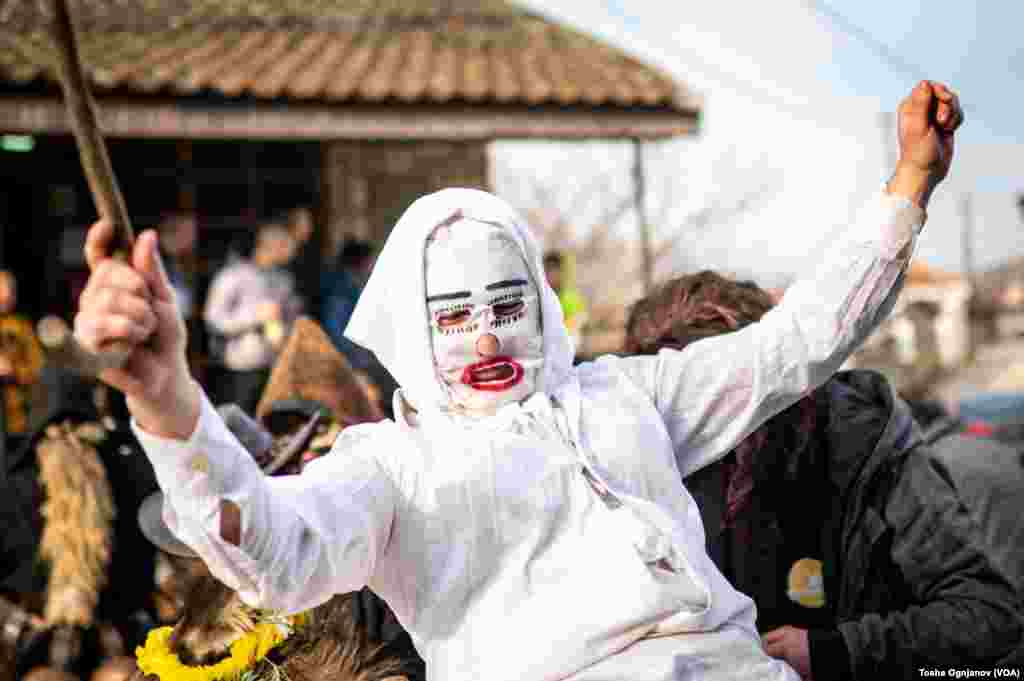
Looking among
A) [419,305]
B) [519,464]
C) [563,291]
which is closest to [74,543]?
[419,305]

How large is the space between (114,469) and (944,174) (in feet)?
13.0

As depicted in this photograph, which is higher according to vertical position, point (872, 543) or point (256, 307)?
point (872, 543)

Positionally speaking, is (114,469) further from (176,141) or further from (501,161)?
(501,161)

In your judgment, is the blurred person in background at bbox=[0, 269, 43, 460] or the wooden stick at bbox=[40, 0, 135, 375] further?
the blurred person in background at bbox=[0, 269, 43, 460]

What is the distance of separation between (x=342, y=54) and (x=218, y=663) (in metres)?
9.32

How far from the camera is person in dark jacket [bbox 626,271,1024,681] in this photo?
3215mm

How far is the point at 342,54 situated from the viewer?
11680mm

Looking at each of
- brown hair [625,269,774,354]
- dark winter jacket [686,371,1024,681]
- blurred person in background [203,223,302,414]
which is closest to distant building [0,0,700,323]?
blurred person in background [203,223,302,414]

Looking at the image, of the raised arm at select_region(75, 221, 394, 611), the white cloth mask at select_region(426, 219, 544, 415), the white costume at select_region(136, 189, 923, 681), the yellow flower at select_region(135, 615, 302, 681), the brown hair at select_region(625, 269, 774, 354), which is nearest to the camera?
the raised arm at select_region(75, 221, 394, 611)

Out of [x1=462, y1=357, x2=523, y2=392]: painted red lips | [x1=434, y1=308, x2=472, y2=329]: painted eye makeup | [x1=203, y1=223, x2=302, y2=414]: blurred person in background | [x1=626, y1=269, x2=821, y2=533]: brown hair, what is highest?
[x1=434, y1=308, x2=472, y2=329]: painted eye makeup

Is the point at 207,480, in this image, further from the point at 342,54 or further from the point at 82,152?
the point at 342,54

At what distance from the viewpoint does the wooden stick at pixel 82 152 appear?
5.55ft

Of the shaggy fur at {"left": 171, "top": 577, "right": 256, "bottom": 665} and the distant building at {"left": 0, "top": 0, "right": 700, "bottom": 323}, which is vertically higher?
the distant building at {"left": 0, "top": 0, "right": 700, "bottom": 323}

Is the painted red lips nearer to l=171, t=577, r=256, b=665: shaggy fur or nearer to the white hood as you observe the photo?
the white hood
